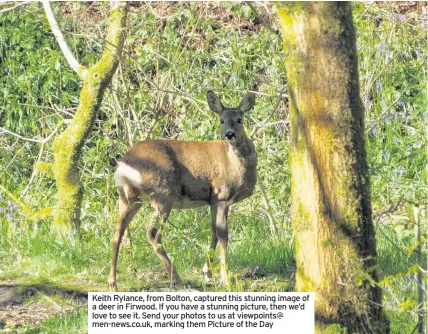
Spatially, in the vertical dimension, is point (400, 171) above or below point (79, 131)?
below

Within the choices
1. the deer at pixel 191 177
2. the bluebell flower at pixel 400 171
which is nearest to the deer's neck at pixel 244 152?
the deer at pixel 191 177

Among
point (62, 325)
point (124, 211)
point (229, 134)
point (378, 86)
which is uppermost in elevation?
point (378, 86)

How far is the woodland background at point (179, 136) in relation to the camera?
24.3 feet

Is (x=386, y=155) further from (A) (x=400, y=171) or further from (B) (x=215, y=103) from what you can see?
(B) (x=215, y=103)

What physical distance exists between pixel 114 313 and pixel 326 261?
5.84 ft

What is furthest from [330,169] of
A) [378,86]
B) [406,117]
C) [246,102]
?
[378,86]

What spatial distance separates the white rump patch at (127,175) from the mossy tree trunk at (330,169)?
2.58 metres

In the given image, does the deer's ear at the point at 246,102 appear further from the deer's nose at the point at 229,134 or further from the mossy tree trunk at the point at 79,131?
the mossy tree trunk at the point at 79,131

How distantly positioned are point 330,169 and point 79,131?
3.94 metres

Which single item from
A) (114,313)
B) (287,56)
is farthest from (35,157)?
(287,56)

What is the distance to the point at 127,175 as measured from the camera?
298 inches

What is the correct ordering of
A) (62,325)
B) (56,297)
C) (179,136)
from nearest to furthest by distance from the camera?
1. (62,325)
2. (56,297)
3. (179,136)

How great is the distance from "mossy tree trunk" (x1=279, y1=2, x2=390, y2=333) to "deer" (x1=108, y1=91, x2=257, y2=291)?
2287mm

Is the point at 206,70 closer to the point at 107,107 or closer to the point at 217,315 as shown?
the point at 107,107
